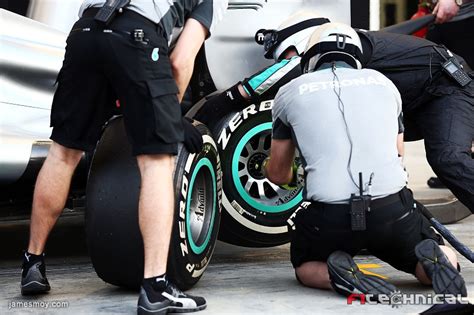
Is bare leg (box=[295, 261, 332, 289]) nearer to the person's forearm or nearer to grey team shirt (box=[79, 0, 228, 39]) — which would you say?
the person's forearm

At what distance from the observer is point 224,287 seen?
4.74 metres

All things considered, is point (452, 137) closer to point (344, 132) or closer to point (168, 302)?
point (344, 132)

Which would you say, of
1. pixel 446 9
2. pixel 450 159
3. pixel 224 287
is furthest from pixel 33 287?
pixel 446 9

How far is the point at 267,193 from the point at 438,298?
4.48ft

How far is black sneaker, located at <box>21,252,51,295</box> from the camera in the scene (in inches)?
176

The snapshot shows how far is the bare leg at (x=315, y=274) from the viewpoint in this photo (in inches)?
180

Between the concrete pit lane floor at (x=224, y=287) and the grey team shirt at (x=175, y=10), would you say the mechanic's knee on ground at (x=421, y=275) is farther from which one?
the grey team shirt at (x=175, y=10)

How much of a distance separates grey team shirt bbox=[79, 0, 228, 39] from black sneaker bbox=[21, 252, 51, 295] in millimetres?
1053

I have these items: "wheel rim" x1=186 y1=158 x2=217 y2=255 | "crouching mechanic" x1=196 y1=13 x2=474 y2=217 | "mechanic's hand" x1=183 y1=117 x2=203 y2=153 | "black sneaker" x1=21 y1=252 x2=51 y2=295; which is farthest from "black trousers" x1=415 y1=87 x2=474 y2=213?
"black sneaker" x1=21 y1=252 x2=51 y2=295

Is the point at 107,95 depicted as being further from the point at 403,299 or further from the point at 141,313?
the point at 403,299

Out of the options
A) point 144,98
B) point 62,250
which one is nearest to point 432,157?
point 144,98

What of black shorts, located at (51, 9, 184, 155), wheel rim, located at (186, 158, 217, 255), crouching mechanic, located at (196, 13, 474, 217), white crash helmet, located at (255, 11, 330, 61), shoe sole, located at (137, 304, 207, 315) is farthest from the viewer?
white crash helmet, located at (255, 11, 330, 61)

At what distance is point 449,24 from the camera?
7.07 m

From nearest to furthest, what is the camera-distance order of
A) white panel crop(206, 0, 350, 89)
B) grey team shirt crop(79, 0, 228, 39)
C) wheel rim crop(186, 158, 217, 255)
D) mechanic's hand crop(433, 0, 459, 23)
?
grey team shirt crop(79, 0, 228, 39) < wheel rim crop(186, 158, 217, 255) < white panel crop(206, 0, 350, 89) < mechanic's hand crop(433, 0, 459, 23)
